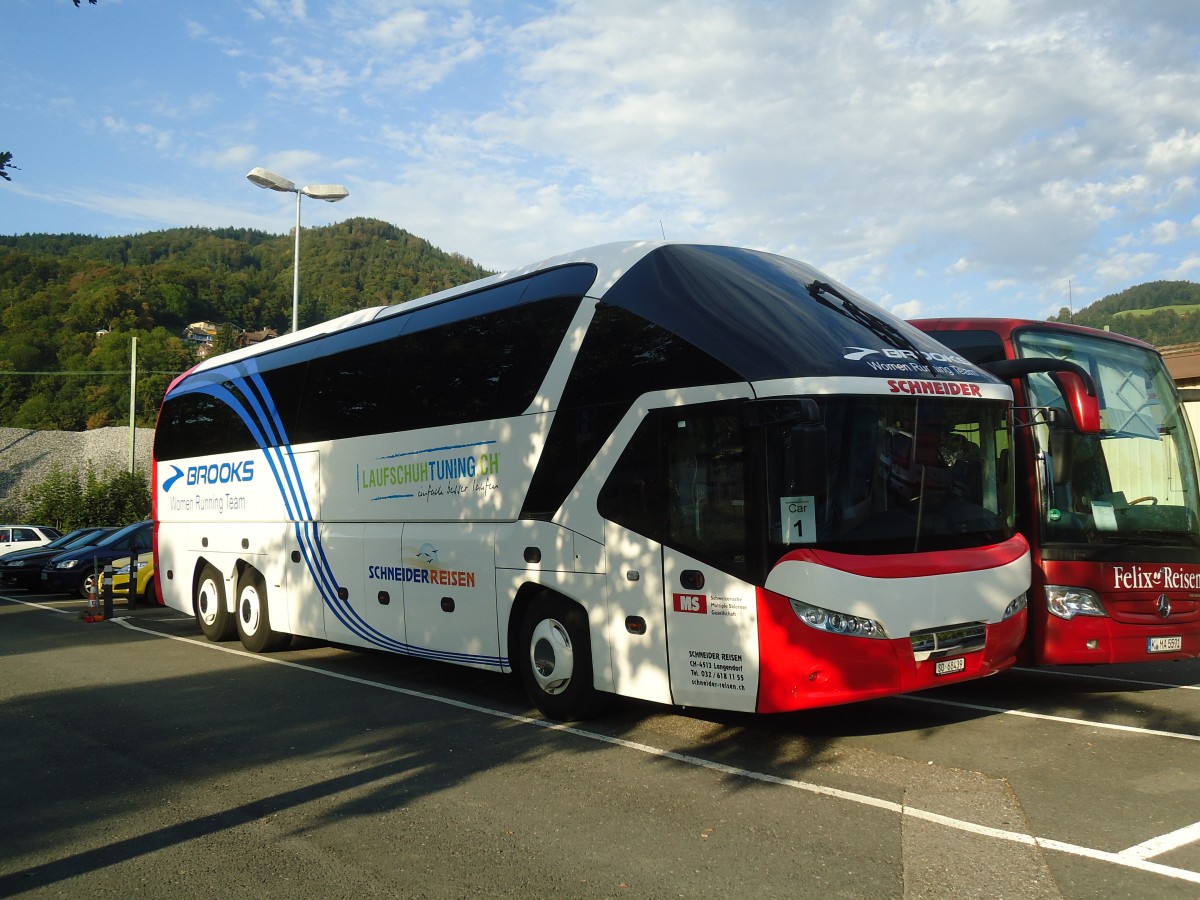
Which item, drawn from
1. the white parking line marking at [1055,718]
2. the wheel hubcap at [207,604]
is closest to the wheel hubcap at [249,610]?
the wheel hubcap at [207,604]

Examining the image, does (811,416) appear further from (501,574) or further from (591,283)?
(501,574)

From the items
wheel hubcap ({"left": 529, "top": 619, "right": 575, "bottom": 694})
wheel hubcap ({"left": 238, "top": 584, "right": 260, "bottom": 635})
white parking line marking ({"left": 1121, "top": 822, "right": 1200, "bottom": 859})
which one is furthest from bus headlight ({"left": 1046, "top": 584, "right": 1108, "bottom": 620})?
wheel hubcap ({"left": 238, "top": 584, "right": 260, "bottom": 635})

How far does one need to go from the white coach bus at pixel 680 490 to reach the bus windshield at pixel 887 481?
16 mm

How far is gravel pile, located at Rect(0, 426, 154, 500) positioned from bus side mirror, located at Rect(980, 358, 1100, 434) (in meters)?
54.3

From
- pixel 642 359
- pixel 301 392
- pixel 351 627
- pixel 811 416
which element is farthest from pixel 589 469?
pixel 301 392

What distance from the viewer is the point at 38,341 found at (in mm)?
Answer: 66375

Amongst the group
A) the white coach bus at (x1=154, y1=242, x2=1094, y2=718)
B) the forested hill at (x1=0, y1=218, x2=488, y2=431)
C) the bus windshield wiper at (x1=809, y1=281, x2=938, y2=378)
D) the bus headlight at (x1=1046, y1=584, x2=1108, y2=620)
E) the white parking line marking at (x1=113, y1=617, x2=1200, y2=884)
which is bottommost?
the white parking line marking at (x1=113, y1=617, x2=1200, y2=884)

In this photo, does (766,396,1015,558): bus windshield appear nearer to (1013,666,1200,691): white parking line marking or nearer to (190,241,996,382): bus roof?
(190,241,996,382): bus roof

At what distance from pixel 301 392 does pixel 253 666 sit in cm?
330

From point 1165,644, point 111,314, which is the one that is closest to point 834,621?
point 1165,644

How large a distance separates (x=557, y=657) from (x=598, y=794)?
2155mm

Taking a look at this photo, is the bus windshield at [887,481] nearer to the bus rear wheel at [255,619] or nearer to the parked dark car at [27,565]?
the bus rear wheel at [255,619]

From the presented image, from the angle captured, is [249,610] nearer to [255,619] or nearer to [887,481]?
[255,619]

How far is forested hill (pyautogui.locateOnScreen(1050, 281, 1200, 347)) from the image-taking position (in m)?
24.0
